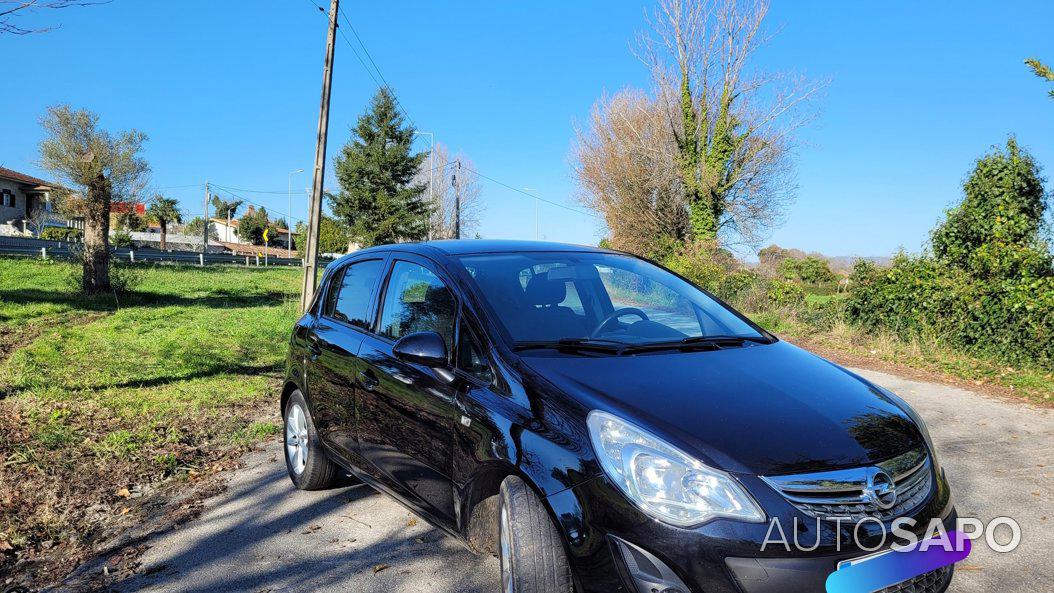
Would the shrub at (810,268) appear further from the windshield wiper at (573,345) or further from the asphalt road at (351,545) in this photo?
the windshield wiper at (573,345)

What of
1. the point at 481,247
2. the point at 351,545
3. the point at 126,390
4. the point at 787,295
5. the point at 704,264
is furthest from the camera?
the point at 704,264

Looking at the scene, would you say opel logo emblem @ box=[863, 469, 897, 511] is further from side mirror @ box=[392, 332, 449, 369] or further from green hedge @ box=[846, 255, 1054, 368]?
green hedge @ box=[846, 255, 1054, 368]

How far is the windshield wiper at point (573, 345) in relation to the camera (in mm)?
2857

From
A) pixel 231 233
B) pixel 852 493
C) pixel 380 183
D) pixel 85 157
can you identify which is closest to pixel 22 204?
pixel 380 183

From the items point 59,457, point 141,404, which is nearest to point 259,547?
point 59,457

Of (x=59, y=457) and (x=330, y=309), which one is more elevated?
(x=330, y=309)

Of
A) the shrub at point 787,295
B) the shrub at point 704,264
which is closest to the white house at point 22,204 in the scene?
the shrub at point 704,264

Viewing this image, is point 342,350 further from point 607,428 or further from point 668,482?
point 668,482

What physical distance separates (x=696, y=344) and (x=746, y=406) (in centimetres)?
72

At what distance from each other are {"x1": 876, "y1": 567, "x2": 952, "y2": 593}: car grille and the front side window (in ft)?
6.25

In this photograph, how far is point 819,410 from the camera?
2533 mm

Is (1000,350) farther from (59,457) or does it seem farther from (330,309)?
(59,457)

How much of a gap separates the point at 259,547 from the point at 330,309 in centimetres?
151

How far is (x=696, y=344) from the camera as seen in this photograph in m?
3.17
